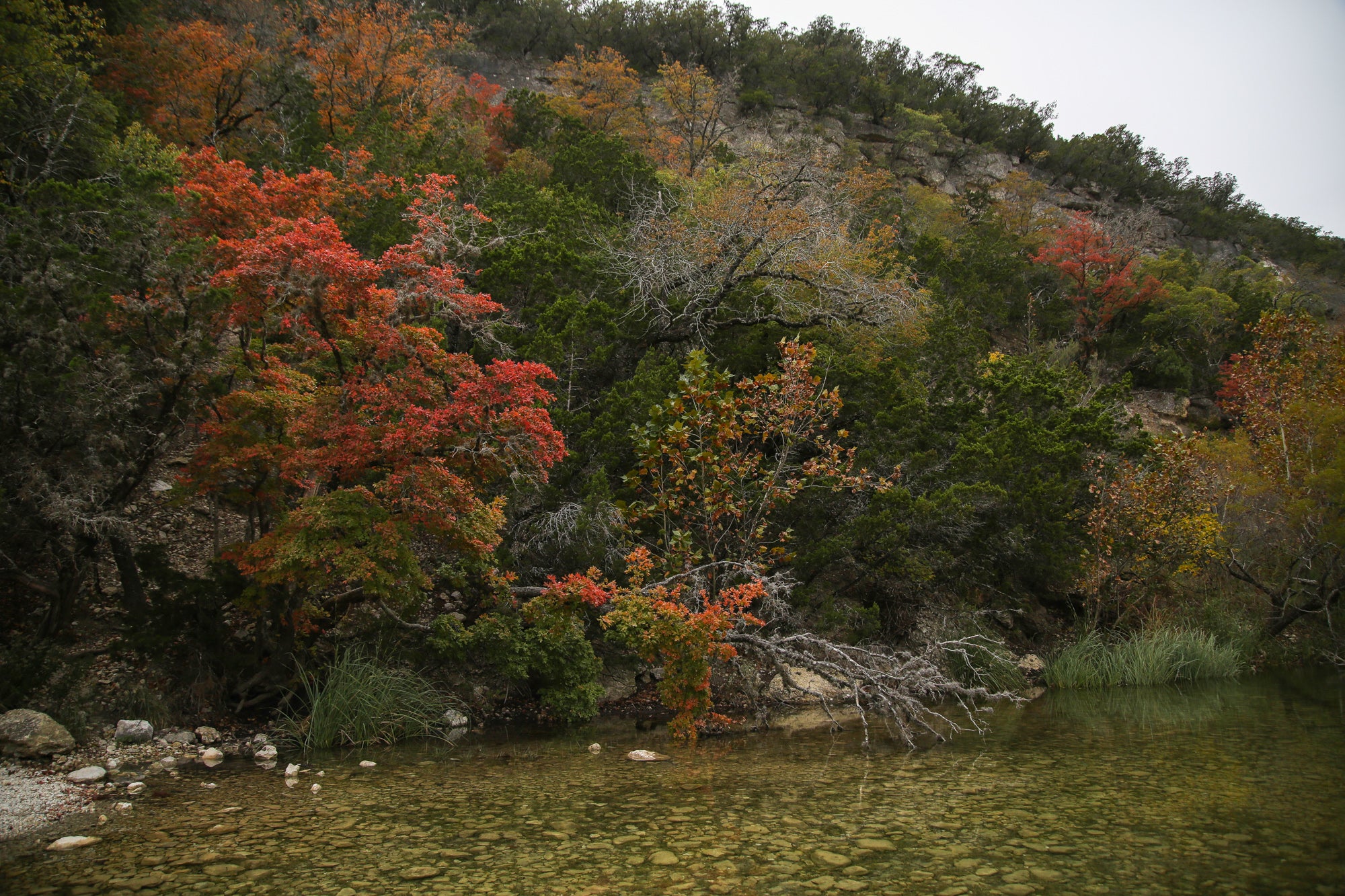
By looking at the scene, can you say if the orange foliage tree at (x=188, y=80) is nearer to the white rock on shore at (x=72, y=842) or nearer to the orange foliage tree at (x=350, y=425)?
the orange foliage tree at (x=350, y=425)

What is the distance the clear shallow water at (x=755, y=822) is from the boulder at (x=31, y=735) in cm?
98

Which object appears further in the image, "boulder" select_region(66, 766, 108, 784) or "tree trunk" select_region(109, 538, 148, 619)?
"tree trunk" select_region(109, 538, 148, 619)

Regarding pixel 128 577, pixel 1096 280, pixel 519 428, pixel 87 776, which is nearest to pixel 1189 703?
pixel 519 428

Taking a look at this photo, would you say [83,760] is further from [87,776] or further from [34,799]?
[34,799]

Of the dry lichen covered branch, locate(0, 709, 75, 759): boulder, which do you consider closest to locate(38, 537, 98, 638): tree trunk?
locate(0, 709, 75, 759): boulder

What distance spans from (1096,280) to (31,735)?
29.9 meters

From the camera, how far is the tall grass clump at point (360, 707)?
7.42 metres

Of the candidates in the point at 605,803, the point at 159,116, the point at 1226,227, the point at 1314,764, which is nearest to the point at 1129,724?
the point at 1314,764

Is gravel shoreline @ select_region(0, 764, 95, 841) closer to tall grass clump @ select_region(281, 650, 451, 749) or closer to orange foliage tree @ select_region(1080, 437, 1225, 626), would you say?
tall grass clump @ select_region(281, 650, 451, 749)

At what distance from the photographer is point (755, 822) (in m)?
5.07

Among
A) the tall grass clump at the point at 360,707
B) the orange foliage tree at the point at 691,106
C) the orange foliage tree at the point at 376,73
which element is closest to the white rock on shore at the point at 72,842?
the tall grass clump at the point at 360,707

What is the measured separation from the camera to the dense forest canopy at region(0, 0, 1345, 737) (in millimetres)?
7211

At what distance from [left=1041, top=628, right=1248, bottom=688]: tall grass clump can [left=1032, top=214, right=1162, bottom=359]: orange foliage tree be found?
16.2m

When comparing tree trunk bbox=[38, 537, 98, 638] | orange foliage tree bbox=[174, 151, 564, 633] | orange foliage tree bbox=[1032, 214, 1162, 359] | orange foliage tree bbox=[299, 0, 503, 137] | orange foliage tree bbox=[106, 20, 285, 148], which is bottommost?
tree trunk bbox=[38, 537, 98, 638]
